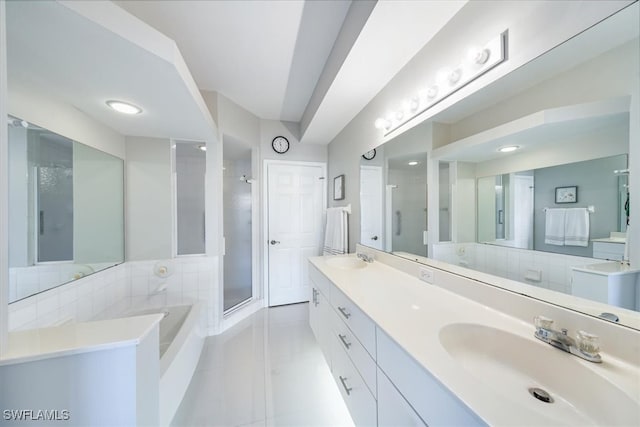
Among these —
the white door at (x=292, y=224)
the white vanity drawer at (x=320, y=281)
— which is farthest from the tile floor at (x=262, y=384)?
the white door at (x=292, y=224)

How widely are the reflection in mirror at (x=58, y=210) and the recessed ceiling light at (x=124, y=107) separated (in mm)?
454

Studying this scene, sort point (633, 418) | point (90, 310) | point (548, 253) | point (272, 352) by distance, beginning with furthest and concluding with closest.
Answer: point (272, 352), point (90, 310), point (548, 253), point (633, 418)

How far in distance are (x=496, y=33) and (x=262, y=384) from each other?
2.53 meters

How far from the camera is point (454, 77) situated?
3.86 feet

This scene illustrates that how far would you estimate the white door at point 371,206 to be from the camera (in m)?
2.11

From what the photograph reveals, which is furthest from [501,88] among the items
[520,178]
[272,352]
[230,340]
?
[230,340]

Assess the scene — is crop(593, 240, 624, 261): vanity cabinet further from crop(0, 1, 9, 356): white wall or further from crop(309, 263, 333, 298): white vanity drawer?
crop(0, 1, 9, 356): white wall

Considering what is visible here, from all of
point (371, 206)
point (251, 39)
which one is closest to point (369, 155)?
point (371, 206)

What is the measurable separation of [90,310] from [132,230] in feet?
2.62

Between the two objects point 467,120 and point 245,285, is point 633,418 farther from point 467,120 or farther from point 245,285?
point 245,285

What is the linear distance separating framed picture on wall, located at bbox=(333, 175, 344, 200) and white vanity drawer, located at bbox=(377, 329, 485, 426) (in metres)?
Answer: 2.08

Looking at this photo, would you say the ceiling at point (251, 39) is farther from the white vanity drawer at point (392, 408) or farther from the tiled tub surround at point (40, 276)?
the white vanity drawer at point (392, 408)

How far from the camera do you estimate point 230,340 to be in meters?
2.32

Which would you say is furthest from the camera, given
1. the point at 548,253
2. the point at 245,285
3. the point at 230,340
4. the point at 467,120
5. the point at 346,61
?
the point at 245,285
